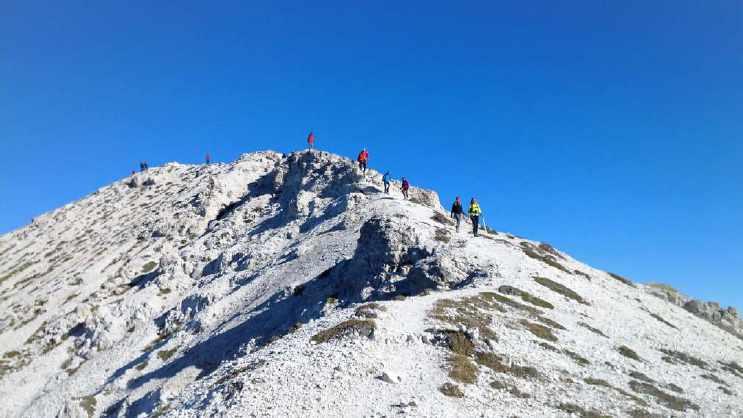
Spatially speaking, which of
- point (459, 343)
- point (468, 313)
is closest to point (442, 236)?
point (468, 313)

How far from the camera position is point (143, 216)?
106 meters

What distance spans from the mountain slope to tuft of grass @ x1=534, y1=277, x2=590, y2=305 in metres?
0.18

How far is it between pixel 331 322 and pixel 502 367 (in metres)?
9.25

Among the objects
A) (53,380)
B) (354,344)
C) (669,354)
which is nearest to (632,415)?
(354,344)

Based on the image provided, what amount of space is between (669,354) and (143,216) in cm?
10146

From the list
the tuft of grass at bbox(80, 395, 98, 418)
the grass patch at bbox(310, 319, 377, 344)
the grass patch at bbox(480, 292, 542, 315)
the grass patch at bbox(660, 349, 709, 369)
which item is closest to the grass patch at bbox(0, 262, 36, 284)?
the tuft of grass at bbox(80, 395, 98, 418)

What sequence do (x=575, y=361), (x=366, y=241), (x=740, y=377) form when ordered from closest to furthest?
(x=575, y=361) → (x=740, y=377) → (x=366, y=241)

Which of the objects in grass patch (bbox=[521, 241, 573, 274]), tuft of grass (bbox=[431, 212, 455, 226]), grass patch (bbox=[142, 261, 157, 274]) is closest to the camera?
grass patch (bbox=[521, 241, 573, 274])

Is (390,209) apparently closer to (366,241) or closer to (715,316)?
(366,241)

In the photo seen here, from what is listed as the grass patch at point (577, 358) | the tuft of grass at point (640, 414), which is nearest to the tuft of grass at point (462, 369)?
the tuft of grass at point (640, 414)

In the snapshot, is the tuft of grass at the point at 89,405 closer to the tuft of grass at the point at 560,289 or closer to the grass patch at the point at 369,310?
the grass patch at the point at 369,310

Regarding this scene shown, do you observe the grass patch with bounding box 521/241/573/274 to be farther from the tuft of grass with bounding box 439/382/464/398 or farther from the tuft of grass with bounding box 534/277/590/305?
the tuft of grass with bounding box 439/382/464/398

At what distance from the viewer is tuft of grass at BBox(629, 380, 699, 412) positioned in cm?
2348

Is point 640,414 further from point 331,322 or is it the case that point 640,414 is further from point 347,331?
point 331,322
